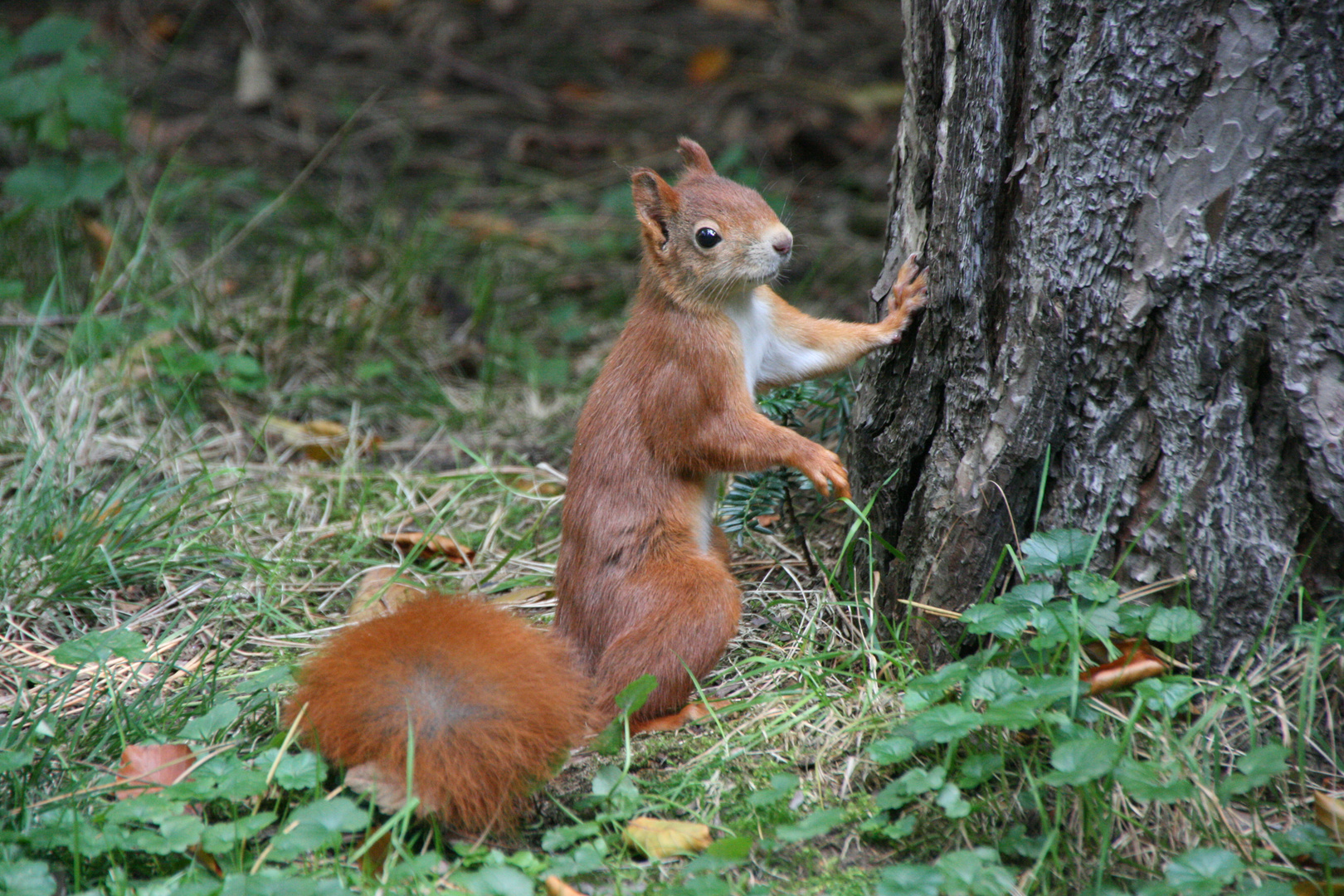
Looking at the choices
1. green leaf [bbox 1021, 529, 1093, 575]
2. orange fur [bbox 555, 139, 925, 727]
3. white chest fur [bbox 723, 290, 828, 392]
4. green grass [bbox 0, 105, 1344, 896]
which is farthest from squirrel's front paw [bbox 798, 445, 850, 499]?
green leaf [bbox 1021, 529, 1093, 575]

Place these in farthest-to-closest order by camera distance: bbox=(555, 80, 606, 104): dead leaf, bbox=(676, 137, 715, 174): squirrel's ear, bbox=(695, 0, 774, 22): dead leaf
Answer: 1. bbox=(695, 0, 774, 22): dead leaf
2. bbox=(555, 80, 606, 104): dead leaf
3. bbox=(676, 137, 715, 174): squirrel's ear

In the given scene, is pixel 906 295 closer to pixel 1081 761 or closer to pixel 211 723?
pixel 1081 761

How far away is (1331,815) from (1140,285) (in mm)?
814

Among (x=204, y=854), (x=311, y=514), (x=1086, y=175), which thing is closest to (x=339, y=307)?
(x=311, y=514)

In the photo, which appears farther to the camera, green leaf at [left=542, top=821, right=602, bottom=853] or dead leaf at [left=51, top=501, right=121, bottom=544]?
dead leaf at [left=51, top=501, right=121, bottom=544]

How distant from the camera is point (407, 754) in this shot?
1.66 m

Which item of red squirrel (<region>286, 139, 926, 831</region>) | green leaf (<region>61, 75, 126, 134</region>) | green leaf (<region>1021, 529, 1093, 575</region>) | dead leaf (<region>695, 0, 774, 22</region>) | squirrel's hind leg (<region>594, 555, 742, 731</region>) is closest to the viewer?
red squirrel (<region>286, 139, 926, 831</region>)

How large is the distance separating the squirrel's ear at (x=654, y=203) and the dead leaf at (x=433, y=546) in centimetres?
89

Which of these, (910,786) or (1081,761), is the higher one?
(1081,761)

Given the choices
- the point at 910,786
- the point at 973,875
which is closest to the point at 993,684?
the point at 910,786

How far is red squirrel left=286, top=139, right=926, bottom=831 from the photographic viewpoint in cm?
169

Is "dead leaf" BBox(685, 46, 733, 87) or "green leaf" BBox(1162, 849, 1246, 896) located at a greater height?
"dead leaf" BBox(685, 46, 733, 87)

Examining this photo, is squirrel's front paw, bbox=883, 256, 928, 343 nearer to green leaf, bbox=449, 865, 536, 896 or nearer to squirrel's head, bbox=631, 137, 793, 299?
squirrel's head, bbox=631, 137, 793, 299

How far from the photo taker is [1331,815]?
1.51 metres
